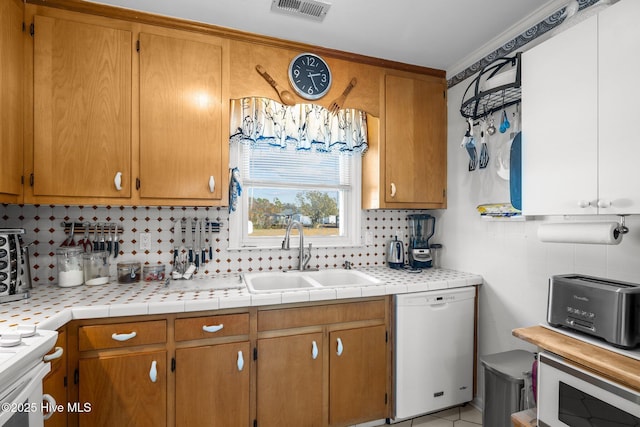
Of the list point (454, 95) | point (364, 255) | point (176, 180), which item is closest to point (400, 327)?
point (364, 255)

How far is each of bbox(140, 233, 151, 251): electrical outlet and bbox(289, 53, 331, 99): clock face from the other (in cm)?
139

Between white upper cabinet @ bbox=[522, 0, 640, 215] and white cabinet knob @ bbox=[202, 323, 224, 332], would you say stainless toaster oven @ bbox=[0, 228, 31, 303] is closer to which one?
white cabinet knob @ bbox=[202, 323, 224, 332]

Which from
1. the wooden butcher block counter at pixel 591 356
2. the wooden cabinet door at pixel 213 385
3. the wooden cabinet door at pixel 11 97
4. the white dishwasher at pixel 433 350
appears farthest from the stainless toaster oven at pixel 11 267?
the wooden butcher block counter at pixel 591 356

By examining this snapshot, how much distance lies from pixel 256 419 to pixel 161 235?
1282mm

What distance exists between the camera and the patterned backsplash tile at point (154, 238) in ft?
6.43

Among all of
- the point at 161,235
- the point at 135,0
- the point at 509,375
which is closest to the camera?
the point at 509,375

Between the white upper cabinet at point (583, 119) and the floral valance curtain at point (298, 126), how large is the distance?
1171 mm

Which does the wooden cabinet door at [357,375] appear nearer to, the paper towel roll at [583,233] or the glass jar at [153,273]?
the paper towel roll at [583,233]

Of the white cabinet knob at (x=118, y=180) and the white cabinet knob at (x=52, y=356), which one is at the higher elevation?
the white cabinet knob at (x=118, y=180)

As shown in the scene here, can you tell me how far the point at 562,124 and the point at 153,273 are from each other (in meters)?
2.38

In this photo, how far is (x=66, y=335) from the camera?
1483mm

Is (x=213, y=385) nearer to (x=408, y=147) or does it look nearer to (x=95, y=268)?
(x=95, y=268)

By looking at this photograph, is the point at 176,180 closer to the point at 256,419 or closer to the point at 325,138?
the point at 325,138

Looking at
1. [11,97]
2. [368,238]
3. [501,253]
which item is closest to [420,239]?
[368,238]
